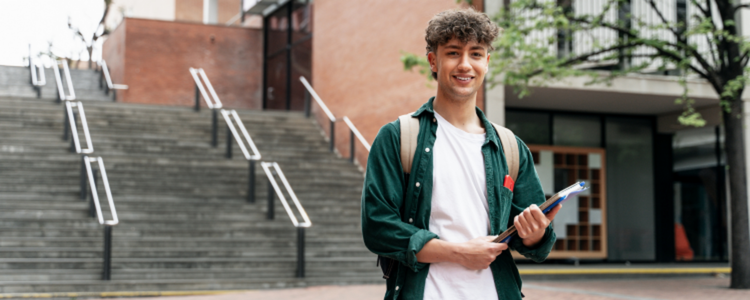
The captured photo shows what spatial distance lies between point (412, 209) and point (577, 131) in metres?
13.5

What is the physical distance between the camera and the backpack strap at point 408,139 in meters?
2.15

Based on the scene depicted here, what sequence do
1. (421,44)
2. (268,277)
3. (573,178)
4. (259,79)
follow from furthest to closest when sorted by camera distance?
(259,79)
(573,178)
(421,44)
(268,277)

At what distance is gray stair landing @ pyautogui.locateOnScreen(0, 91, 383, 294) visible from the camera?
954cm

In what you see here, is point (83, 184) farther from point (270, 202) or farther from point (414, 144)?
point (414, 144)

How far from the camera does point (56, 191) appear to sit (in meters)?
11.4

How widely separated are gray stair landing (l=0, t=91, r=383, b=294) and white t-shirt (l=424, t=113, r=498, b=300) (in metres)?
7.59

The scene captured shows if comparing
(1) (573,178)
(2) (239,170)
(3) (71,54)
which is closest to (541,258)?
(2) (239,170)

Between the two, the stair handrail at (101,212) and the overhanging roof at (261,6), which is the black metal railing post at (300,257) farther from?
the overhanging roof at (261,6)

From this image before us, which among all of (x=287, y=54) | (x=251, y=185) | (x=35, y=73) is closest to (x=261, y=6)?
(x=287, y=54)

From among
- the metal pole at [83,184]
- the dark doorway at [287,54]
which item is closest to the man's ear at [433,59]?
the metal pole at [83,184]

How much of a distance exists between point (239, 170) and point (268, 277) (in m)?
3.70

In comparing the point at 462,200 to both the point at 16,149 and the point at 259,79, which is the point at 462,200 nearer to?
the point at 16,149

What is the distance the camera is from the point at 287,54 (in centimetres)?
2070

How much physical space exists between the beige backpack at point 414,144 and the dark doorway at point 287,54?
56.7 ft
